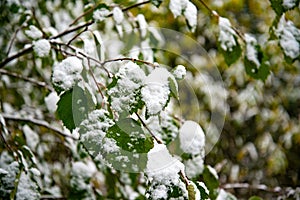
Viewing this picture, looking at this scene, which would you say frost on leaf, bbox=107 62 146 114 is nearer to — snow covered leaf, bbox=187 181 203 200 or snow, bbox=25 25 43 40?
snow covered leaf, bbox=187 181 203 200

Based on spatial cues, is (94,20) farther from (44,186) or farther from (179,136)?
(44,186)

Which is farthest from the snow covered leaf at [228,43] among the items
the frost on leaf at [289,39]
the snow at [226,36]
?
the frost on leaf at [289,39]

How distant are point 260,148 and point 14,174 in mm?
2643

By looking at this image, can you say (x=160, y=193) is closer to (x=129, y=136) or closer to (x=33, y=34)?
(x=129, y=136)

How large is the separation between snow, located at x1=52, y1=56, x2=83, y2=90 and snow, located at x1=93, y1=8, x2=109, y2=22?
Result: 0.85 ft

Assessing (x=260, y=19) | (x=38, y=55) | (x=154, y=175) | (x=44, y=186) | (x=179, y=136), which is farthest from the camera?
(x=260, y=19)

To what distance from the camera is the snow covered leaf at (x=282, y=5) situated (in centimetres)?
89

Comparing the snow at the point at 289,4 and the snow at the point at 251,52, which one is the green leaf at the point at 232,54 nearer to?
the snow at the point at 251,52

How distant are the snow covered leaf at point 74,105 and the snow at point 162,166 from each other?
151 mm

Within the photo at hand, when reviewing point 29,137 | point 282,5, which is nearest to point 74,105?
point 282,5

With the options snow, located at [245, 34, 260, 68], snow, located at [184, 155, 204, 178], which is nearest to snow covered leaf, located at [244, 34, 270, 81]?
snow, located at [245, 34, 260, 68]

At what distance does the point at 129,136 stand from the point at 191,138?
1.12 feet

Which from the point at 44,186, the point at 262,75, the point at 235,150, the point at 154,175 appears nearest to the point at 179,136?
the point at 262,75

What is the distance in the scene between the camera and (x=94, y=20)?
2.99ft
